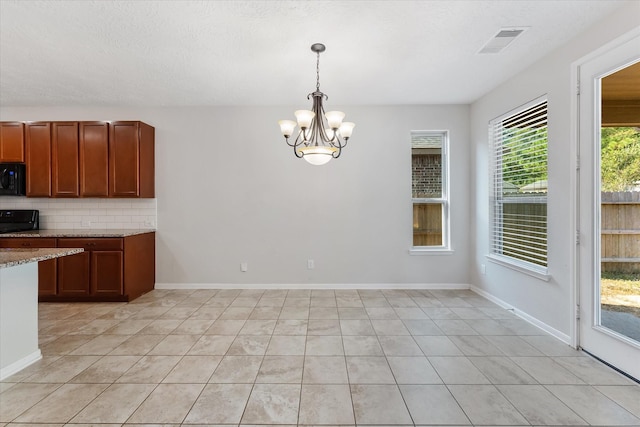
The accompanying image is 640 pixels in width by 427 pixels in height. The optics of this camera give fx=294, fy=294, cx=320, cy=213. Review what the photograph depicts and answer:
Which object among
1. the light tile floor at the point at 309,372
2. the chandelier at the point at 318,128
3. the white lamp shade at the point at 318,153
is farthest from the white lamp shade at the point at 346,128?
the light tile floor at the point at 309,372

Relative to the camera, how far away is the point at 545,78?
2.90 metres

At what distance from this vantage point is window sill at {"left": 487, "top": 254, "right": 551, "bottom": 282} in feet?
9.60

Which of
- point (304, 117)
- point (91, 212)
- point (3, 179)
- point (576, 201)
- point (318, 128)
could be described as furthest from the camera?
point (91, 212)

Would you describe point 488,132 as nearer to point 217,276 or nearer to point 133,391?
point 217,276

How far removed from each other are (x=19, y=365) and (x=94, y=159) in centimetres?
273

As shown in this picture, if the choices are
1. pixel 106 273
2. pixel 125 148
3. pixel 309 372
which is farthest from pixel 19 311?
pixel 125 148

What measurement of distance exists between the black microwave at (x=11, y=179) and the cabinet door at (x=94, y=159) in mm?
825

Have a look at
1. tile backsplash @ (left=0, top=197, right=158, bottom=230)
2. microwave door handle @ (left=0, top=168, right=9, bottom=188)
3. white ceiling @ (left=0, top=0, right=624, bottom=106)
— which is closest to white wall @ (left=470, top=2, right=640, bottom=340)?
white ceiling @ (left=0, top=0, right=624, bottom=106)

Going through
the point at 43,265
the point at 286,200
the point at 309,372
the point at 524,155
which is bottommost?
the point at 309,372

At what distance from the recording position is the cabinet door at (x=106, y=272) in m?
3.72

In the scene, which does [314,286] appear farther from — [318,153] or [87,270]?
[87,270]

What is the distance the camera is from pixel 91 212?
14.2 ft

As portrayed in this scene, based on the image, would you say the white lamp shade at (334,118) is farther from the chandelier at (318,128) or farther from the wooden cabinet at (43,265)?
the wooden cabinet at (43,265)

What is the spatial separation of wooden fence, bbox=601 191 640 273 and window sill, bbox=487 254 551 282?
60cm
